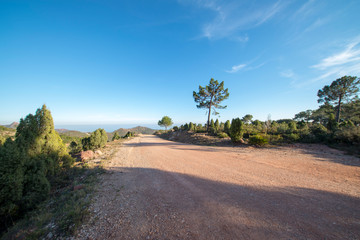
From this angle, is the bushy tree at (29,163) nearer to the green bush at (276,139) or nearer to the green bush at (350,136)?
the green bush at (276,139)

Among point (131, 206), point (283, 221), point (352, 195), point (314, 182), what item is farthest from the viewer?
point (314, 182)

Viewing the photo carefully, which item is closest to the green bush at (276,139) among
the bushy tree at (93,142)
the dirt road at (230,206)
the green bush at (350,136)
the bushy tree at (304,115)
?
the green bush at (350,136)

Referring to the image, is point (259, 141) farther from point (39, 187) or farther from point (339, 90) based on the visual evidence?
point (339, 90)

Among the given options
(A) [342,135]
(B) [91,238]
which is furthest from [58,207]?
(A) [342,135]

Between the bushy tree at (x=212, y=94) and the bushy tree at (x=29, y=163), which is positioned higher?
the bushy tree at (x=212, y=94)

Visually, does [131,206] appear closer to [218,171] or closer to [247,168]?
[218,171]

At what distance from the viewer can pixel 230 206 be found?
9.78 ft

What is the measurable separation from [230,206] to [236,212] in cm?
22

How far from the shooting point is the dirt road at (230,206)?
225 centimetres

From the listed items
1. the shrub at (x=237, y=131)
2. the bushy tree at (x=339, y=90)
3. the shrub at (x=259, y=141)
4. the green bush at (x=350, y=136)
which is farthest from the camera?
the bushy tree at (x=339, y=90)

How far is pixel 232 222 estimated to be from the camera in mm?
2459

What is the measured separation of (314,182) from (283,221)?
2965 millimetres

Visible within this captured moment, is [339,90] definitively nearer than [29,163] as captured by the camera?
No

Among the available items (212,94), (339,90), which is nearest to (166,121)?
(212,94)
